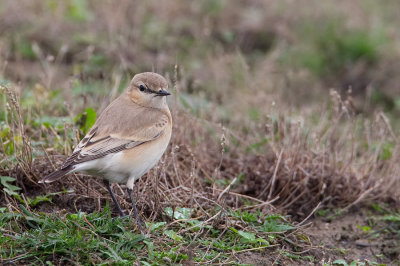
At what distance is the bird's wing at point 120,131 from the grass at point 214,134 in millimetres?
354

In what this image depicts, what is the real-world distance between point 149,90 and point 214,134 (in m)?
1.71

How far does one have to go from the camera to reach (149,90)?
18.2 ft

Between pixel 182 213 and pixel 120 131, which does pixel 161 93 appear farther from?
pixel 182 213

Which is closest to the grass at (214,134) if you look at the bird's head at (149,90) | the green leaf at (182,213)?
the green leaf at (182,213)

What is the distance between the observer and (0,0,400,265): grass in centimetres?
496

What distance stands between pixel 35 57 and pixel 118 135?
4.79 metres

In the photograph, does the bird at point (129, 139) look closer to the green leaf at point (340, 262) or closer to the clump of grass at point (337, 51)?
the green leaf at point (340, 262)

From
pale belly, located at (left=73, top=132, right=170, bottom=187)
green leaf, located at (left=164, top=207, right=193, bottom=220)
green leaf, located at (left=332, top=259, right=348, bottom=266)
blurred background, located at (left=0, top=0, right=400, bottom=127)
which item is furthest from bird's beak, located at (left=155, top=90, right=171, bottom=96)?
blurred background, located at (left=0, top=0, right=400, bottom=127)

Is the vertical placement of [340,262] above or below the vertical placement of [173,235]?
below

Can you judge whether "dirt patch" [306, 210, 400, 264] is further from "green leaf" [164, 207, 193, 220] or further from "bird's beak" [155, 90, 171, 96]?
"bird's beak" [155, 90, 171, 96]

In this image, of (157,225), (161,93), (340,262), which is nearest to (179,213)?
(157,225)

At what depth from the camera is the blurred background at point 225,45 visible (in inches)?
357

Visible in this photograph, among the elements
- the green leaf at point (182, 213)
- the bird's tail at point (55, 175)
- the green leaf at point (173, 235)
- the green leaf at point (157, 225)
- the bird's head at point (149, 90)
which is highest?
the bird's head at point (149, 90)

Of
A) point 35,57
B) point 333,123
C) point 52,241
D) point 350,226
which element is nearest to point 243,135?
point 333,123
